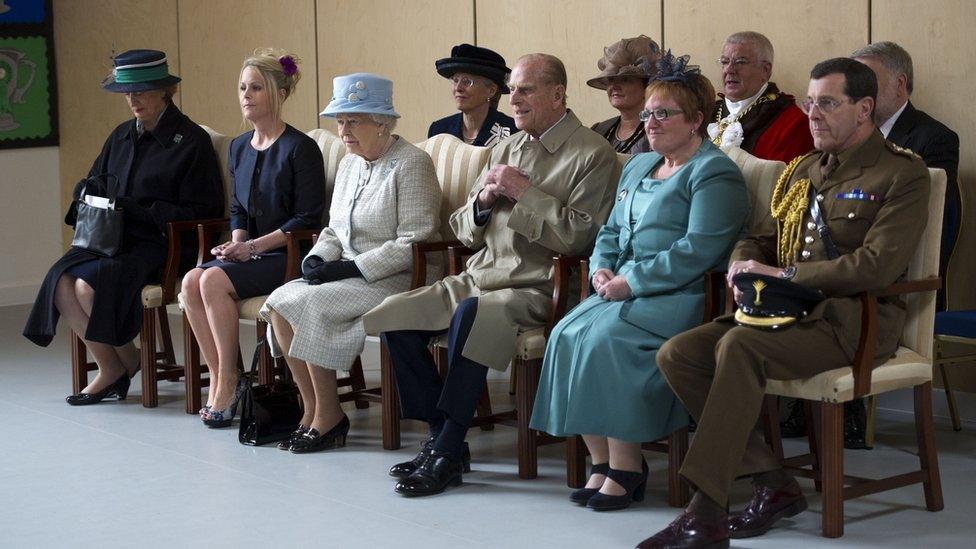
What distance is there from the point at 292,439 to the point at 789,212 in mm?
1955

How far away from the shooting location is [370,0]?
6980mm

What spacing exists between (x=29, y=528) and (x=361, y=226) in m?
1.59

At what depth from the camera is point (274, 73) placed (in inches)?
212

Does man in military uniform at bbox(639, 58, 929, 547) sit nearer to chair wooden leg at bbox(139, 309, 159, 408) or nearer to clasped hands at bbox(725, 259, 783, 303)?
clasped hands at bbox(725, 259, 783, 303)

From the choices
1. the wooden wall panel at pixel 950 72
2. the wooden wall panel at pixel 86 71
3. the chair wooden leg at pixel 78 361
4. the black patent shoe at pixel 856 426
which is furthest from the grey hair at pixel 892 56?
the wooden wall panel at pixel 86 71

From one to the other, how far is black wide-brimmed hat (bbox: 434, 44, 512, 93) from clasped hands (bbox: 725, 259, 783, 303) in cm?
199

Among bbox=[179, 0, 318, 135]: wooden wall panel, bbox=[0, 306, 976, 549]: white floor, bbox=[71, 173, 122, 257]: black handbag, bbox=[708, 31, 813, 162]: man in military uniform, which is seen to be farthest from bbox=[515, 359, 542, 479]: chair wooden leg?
bbox=[179, 0, 318, 135]: wooden wall panel

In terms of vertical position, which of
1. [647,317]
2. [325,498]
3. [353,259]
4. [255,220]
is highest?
[255,220]

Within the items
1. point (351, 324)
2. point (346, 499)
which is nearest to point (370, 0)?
point (351, 324)

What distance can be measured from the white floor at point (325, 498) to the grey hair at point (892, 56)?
1.28 m

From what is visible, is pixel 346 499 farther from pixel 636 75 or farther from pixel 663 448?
pixel 636 75

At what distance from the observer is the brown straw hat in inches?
207

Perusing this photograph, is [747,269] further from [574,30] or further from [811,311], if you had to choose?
[574,30]

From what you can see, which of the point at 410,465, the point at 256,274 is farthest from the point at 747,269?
the point at 256,274
